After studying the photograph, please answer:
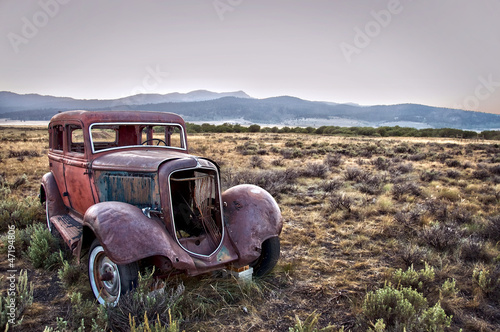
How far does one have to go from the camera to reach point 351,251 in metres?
5.60

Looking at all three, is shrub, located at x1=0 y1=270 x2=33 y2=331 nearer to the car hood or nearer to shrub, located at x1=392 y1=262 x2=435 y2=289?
the car hood

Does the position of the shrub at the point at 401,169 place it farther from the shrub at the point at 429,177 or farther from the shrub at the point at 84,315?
the shrub at the point at 84,315

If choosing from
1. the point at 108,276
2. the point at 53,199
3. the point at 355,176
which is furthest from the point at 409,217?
the point at 53,199

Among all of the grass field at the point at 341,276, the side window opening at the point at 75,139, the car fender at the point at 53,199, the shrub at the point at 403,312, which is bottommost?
the grass field at the point at 341,276

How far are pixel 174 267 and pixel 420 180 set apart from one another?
11350 millimetres

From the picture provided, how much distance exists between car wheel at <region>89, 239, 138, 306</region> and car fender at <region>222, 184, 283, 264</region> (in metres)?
1.30

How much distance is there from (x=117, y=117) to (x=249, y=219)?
273 cm

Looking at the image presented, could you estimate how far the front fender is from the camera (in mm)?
3158

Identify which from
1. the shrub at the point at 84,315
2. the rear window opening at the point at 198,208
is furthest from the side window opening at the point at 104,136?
the shrub at the point at 84,315

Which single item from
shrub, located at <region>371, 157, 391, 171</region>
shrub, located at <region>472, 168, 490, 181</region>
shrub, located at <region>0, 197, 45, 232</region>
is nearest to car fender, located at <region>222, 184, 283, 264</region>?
shrub, located at <region>0, 197, 45, 232</region>

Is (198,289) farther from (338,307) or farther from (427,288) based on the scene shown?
(427,288)

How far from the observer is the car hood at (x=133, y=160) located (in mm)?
3998

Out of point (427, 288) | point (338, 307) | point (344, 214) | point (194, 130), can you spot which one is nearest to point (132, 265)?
point (338, 307)

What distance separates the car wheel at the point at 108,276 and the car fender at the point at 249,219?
130 centimetres
